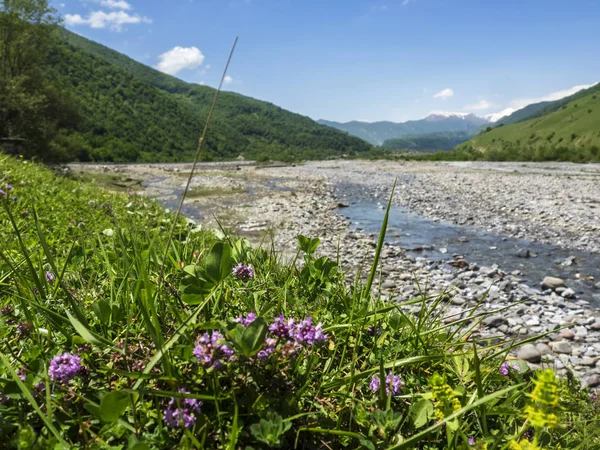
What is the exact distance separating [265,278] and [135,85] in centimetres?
15443

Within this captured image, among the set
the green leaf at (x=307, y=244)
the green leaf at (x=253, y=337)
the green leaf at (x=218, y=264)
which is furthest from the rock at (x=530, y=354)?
the green leaf at (x=253, y=337)

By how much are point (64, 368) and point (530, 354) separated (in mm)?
6182

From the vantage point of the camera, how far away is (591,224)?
45.7 feet

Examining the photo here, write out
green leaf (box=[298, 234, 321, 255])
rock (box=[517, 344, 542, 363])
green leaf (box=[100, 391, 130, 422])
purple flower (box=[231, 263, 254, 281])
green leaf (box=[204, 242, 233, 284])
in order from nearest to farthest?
1. green leaf (box=[100, 391, 130, 422])
2. green leaf (box=[204, 242, 233, 284])
3. purple flower (box=[231, 263, 254, 281])
4. green leaf (box=[298, 234, 321, 255])
5. rock (box=[517, 344, 542, 363])

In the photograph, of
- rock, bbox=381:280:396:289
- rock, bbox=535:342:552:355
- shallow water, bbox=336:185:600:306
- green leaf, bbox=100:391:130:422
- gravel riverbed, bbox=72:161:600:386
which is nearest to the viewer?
green leaf, bbox=100:391:130:422

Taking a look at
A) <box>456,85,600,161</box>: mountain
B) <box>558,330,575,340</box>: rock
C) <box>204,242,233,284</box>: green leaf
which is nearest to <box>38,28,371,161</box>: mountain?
<box>456,85,600,161</box>: mountain

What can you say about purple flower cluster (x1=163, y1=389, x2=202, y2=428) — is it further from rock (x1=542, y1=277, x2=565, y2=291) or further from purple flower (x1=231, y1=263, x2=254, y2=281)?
rock (x1=542, y1=277, x2=565, y2=291)

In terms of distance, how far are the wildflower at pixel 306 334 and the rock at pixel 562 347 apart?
600cm

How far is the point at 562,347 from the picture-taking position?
5.66m

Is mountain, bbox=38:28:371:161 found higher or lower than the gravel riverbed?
higher

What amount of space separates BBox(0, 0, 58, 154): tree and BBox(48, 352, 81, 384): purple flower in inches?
1253

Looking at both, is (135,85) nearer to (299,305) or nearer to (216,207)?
(216,207)

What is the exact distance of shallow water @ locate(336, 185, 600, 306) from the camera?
917cm

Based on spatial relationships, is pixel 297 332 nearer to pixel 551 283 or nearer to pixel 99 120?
pixel 551 283
